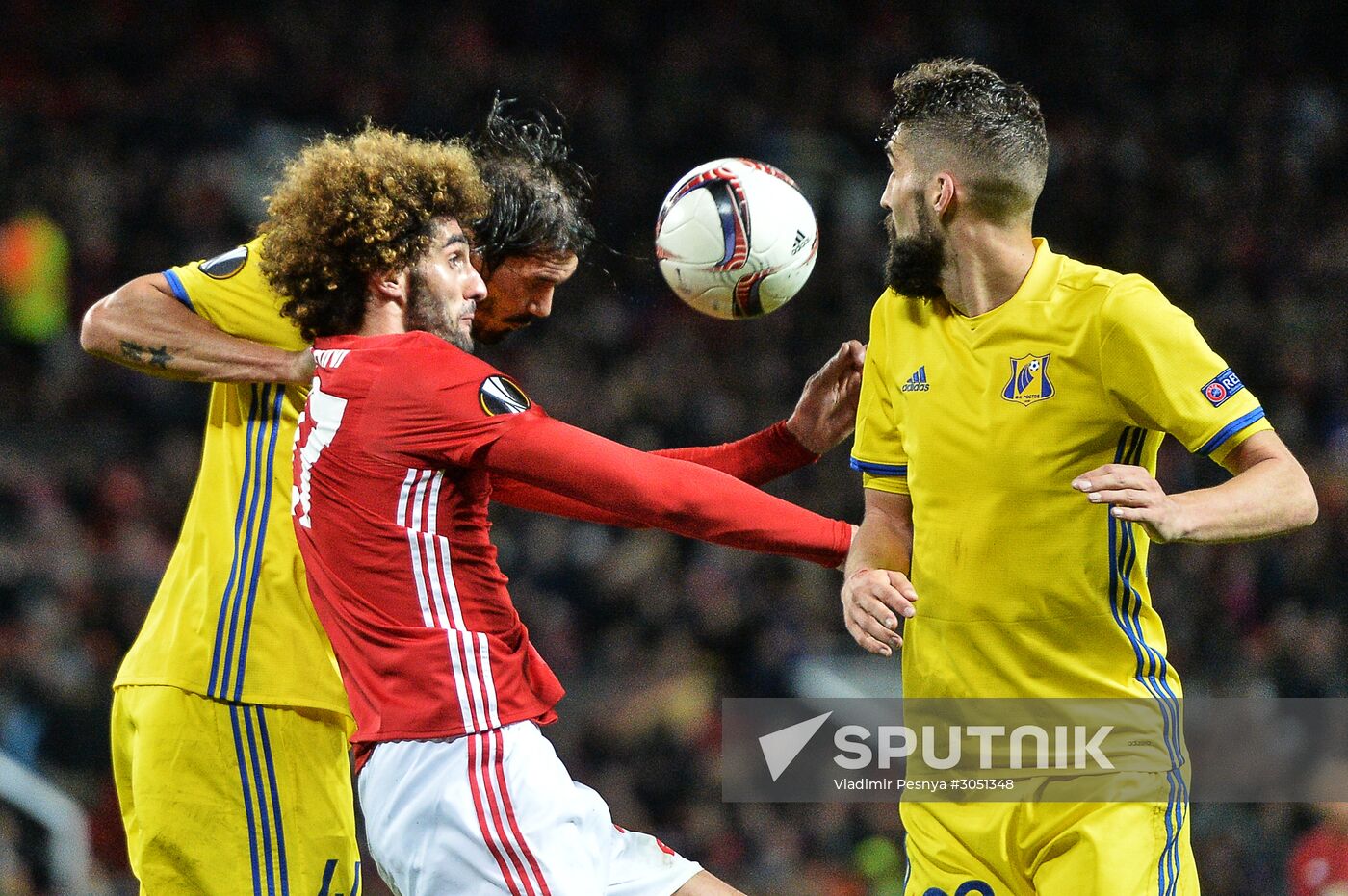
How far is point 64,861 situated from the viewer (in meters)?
6.25

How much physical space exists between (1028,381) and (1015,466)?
18 cm

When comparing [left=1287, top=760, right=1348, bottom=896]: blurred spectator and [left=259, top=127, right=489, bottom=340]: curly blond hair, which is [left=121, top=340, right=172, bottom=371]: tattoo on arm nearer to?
[left=259, top=127, right=489, bottom=340]: curly blond hair

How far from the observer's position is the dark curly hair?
3.23 m

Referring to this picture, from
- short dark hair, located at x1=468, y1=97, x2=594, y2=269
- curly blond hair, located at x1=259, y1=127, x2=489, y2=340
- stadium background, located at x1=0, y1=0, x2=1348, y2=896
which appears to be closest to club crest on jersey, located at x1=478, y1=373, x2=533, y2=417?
curly blond hair, located at x1=259, y1=127, x2=489, y2=340

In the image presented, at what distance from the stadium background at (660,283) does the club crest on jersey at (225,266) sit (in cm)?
383

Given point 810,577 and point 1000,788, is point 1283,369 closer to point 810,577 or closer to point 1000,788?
point 810,577

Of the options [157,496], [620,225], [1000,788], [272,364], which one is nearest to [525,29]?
[620,225]

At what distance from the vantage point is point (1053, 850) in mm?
2961

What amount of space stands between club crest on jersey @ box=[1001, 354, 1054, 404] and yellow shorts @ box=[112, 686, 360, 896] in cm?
186

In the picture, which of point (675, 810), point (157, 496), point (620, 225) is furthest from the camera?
point (620, 225)

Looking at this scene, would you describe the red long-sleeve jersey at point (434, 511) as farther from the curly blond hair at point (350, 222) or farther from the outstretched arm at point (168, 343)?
the outstretched arm at point (168, 343)

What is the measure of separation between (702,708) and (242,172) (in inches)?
195

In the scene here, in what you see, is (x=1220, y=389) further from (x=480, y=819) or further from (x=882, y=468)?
(x=480, y=819)

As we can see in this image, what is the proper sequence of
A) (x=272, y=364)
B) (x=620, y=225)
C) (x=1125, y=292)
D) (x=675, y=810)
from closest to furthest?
1. (x=1125, y=292)
2. (x=272, y=364)
3. (x=675, y=810)
4. (x=620, y=225)
